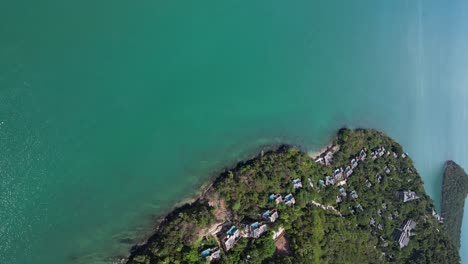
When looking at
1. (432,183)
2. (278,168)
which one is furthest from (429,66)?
(278,168)

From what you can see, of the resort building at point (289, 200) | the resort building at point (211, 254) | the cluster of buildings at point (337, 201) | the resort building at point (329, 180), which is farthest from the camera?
the resort building at point (329, 180)

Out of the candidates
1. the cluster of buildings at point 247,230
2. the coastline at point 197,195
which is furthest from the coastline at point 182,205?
the cluster of buildings at point 247,230

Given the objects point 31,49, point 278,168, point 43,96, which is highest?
point 31,49

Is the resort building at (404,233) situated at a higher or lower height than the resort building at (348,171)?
lower

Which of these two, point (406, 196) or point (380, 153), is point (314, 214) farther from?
point (406, 196)

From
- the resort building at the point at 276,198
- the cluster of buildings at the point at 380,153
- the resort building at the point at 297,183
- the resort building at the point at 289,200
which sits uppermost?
the cluster of buildings at the point at 380,153

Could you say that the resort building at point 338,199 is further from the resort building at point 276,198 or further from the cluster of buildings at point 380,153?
the resort building at point 276,198

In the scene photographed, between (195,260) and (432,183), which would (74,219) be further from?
(432,183)

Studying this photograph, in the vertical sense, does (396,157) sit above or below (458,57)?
below
